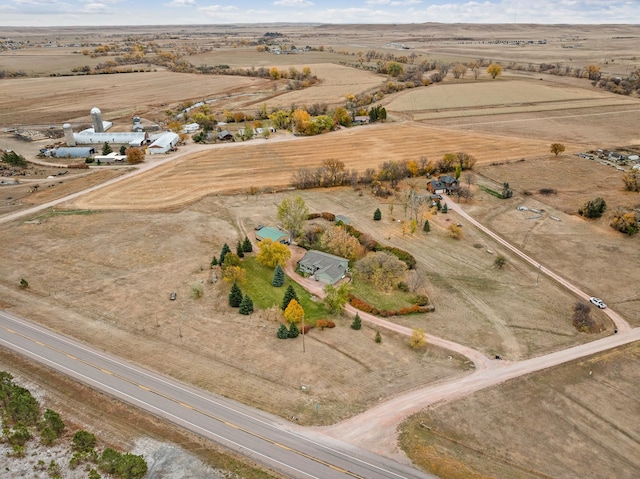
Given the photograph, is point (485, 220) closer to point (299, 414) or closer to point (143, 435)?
point (299, 414)

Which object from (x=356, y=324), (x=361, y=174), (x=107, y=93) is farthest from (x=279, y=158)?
(x=107, y=93)

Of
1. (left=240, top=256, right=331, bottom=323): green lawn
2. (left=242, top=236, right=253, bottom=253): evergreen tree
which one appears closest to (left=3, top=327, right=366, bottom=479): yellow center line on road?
(left=240, top=256, right=331, bottom=323): green lawn

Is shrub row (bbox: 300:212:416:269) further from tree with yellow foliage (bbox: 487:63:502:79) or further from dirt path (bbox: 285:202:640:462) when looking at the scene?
tree with yellow foliage (bbox: 487:63:502:79)

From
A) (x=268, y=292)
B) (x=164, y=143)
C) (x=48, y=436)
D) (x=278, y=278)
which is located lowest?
(x=48, y=436)

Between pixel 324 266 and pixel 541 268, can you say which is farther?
pixel 541 268

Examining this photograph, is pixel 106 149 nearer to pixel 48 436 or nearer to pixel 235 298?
pixel 235 298

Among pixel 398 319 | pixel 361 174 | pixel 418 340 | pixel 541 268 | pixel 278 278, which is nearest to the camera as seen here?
pixel 418 340
